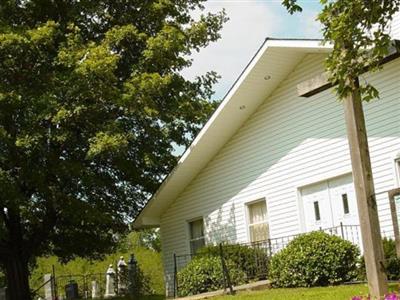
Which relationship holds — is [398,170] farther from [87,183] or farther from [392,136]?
[87,183]

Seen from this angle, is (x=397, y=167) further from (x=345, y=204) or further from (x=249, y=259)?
(x=249, y=259)

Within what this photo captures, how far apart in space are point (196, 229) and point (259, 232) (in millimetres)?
3329

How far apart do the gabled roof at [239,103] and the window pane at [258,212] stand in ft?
6.79

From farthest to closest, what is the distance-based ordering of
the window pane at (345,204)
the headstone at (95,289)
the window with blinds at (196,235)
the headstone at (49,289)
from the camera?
the headstone at (95,289), the headstone at (49,289), the window with blinds at (196,235), the window pane at (345,204)

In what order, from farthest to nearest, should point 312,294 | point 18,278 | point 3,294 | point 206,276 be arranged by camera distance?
point 3,294
point 18,278
point 206,276
point 312,294

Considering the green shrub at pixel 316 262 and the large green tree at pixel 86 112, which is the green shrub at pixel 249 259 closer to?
the green shrub at pixel 316 262

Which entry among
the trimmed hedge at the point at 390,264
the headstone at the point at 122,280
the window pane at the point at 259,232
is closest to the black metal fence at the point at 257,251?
the window pane at the point at 259,232

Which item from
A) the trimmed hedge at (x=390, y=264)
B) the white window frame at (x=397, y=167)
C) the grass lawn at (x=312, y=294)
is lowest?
the grass lawn at (x=312, y=294)

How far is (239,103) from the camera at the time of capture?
57.6ft

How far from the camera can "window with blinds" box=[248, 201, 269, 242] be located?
18234 mm

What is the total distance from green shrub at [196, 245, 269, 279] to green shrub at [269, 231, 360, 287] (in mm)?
1945

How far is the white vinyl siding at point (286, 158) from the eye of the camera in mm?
14656

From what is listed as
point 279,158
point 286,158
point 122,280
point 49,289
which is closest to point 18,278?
point 122,280

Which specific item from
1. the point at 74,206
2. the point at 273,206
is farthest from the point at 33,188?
the point at 273,206
